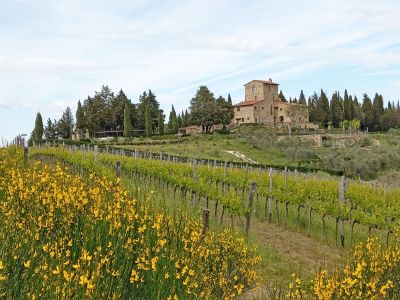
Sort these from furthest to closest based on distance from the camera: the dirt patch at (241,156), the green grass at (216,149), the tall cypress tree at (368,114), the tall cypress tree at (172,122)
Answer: the tall cypress tree at (368,114) < the tall cypress tree at (172,122) < the dirt patch at (241,156) < the green grass at (216,149)

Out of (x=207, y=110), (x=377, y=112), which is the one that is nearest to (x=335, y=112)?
(x=377, y=112)

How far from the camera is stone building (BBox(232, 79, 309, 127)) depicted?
82.9 meters

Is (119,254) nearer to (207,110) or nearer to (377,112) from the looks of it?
(207,110)

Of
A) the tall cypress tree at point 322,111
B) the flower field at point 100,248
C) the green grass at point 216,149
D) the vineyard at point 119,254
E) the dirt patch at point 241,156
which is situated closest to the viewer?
the vineyard at point 119,254

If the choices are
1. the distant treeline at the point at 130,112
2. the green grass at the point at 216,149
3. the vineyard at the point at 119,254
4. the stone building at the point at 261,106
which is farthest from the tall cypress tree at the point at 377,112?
the vineyard at the point at 119,254

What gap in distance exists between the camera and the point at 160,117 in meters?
73.9

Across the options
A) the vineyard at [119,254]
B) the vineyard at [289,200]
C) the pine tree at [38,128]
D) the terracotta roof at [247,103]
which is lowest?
the vineyard at [289,200]

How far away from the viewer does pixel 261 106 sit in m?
83.9

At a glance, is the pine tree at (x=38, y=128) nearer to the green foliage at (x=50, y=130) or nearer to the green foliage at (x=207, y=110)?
the green foliage at (x=50, y=130)

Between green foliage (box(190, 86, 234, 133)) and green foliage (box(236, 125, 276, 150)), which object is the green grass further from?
green foliage (box(190, 86, 234, 133))

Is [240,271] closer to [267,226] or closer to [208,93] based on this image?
[267,226]

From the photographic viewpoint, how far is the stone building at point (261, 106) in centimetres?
8294

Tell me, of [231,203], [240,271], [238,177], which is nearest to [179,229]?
[240,271]

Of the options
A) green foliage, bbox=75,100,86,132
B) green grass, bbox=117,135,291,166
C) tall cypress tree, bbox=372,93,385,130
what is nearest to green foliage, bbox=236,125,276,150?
green grass, bbox=117,135,291,166
